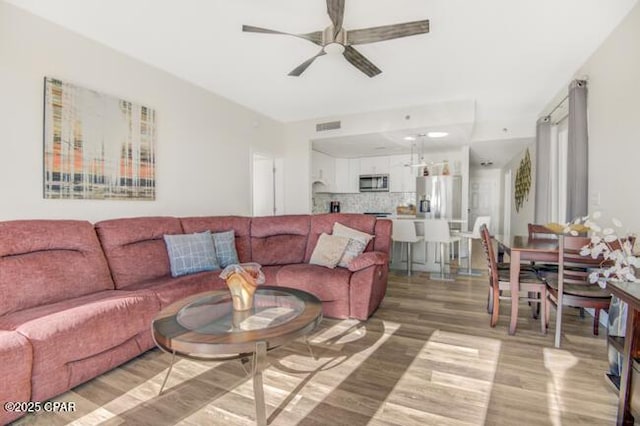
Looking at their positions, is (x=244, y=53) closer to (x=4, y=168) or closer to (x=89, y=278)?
(x=4, y=168)

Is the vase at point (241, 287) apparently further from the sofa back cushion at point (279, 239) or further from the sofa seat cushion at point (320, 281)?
the sofa back cushion at point (279, 239)

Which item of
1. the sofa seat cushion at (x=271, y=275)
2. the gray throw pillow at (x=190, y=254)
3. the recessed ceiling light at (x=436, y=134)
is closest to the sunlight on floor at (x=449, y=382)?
the sofa seat cushion at (x=271, y=275)

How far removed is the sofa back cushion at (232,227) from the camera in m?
3.47

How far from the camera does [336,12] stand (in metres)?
2.26

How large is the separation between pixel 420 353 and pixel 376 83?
10.2ft

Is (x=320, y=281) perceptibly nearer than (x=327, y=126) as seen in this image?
Yes

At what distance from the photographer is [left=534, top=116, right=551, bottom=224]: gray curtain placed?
14.6 feet

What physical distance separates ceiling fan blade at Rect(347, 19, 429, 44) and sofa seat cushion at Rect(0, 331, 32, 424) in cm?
283

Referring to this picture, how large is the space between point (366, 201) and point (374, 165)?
891 mm

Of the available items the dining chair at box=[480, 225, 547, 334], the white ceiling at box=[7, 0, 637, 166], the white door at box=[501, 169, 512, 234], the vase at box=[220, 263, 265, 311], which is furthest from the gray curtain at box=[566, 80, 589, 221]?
the white door at box=[501, 169, 512, 234]

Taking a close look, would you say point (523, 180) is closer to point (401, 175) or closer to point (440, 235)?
point (401, 175)

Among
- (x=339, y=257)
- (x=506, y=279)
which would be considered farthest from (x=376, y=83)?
(x=506, y=279)

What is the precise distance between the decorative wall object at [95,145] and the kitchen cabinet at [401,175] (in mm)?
4970

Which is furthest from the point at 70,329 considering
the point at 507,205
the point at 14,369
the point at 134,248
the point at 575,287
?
the point at 507,205
